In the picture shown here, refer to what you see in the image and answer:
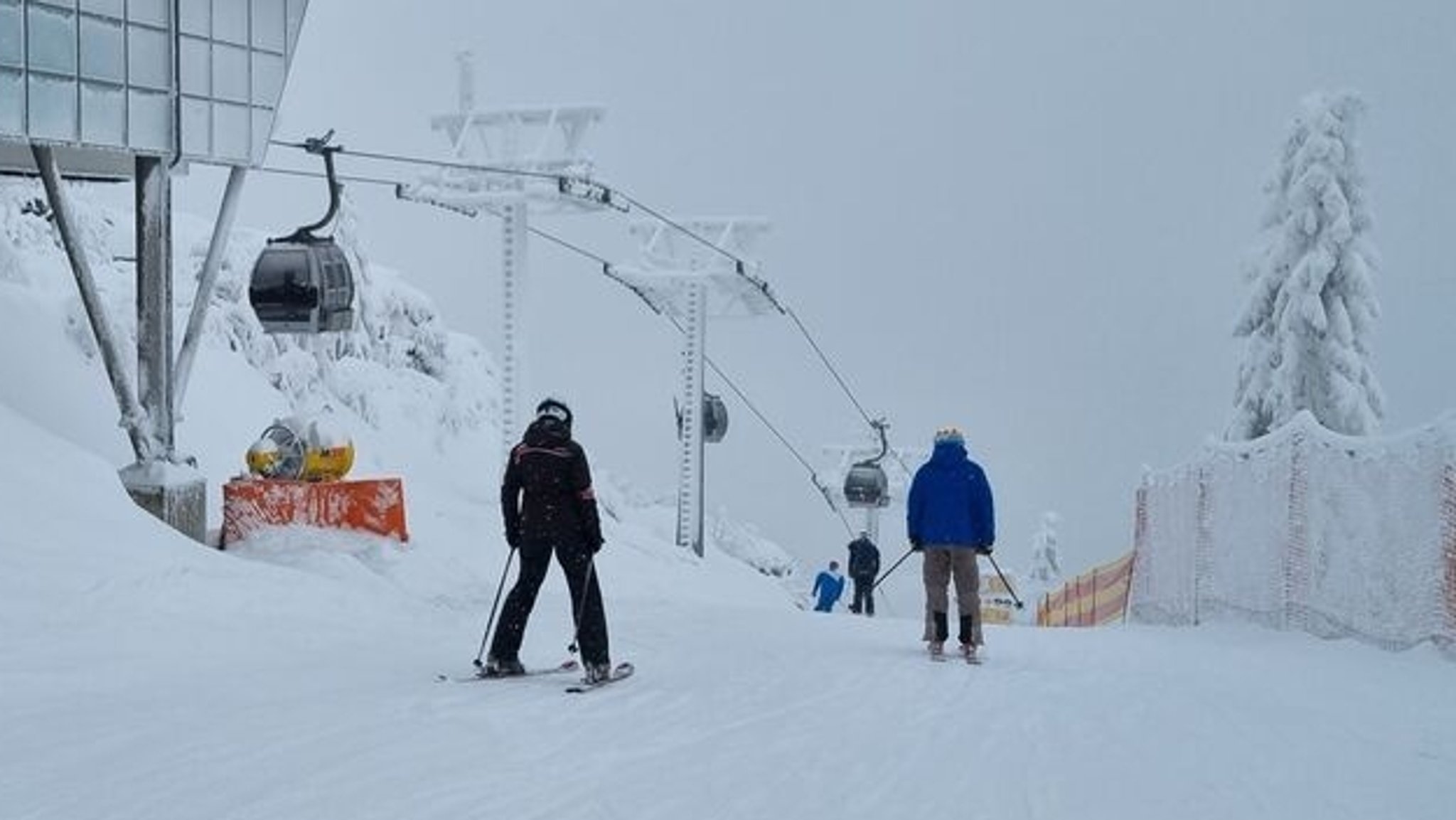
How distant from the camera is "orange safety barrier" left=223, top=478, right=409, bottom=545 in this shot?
13969mm

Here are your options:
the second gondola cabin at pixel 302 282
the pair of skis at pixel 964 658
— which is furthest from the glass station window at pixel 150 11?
the pair of skis at pixel 964 658

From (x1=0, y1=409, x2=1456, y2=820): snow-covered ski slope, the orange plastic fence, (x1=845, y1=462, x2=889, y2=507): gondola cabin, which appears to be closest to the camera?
(x1=0, y1=409, x2=1456, y2=820): snow-covered ski slope

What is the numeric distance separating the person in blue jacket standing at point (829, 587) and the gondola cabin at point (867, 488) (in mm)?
14341

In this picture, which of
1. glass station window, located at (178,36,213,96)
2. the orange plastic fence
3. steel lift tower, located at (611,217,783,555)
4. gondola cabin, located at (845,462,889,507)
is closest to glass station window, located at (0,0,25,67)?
glass station window, located at (178,36,213,96)

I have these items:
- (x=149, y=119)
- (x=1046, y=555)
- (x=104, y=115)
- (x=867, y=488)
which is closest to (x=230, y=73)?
(x=149, y=119)

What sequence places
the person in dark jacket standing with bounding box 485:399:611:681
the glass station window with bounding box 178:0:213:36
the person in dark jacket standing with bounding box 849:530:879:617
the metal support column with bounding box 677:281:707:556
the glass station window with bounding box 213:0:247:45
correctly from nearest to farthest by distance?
1. the person in dark jacket standing with bounding box 485:399:611:681
2. the glass station window with bounding box 178:0:213:36
3. the glass station window with bounding box 213:0:247:45
4. the person in dark jacket standing with bounding box 849:530:879:617
5. the metal support column with bounding box 677:281:707:556

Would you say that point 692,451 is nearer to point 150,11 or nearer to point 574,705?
point 150,11

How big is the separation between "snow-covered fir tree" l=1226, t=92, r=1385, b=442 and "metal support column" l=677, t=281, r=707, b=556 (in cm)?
1255

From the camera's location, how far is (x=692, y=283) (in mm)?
34531

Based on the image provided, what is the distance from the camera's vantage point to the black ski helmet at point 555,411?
27.9 feet

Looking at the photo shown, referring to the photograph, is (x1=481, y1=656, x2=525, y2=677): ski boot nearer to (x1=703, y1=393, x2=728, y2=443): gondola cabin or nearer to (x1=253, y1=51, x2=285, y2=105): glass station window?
(x1=253, y1=51, x2=285, y2=105): glass station window

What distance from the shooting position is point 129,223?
107ft

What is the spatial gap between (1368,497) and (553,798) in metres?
8.70

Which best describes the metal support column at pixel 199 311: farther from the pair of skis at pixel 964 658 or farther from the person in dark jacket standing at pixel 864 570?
the person in dark jacket standing at pixel 864 570
